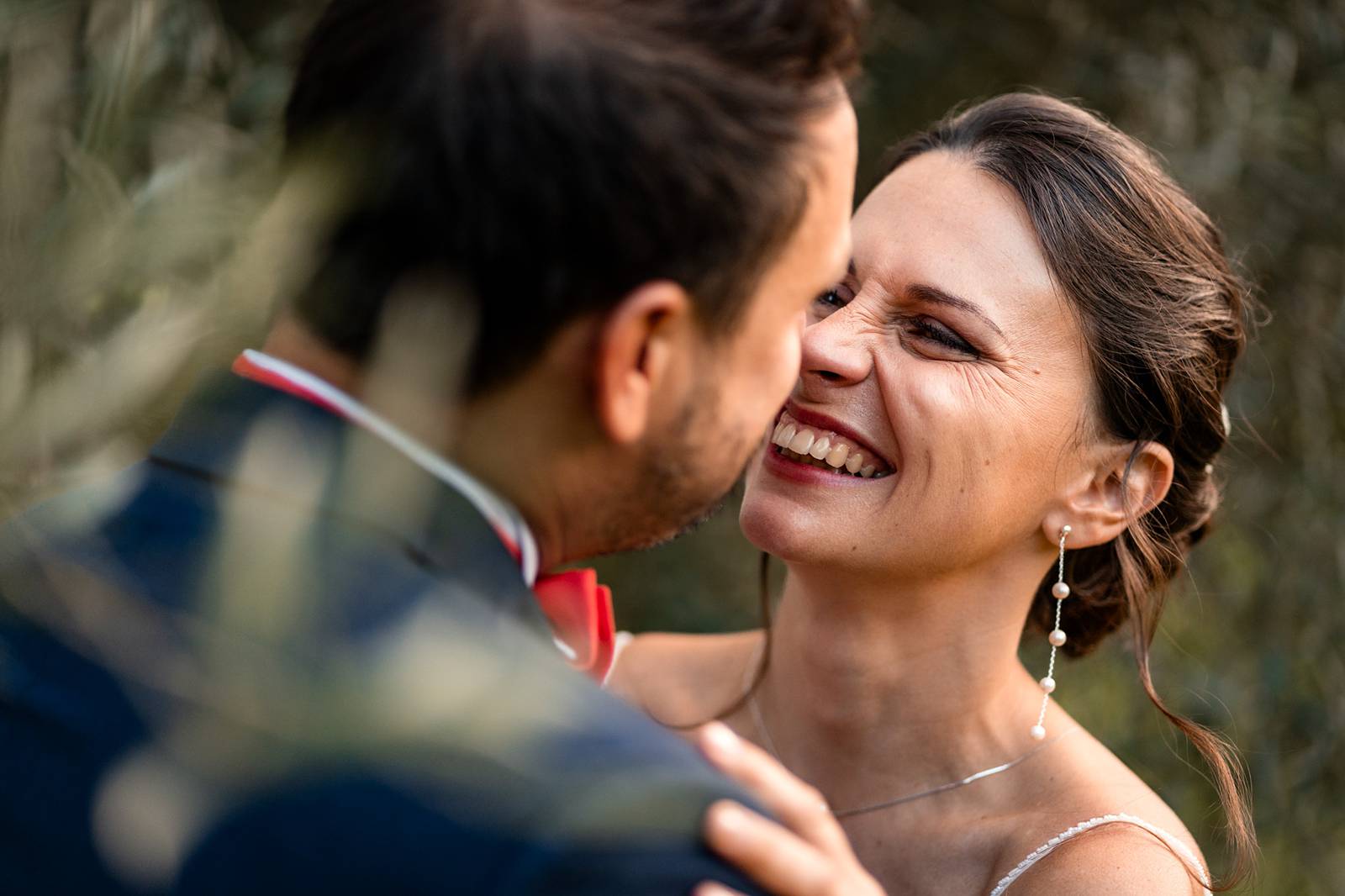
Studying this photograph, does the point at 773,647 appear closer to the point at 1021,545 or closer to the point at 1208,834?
the point at 1021,545

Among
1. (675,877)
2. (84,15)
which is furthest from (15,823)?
(84,15)

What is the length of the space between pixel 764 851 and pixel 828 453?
4.33 feet

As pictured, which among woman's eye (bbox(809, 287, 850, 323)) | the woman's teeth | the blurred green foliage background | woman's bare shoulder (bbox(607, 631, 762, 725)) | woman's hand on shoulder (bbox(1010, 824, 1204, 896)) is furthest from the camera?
the blurred green foliage background

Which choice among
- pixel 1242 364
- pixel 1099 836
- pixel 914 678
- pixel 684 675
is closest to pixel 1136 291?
pixel 914 678

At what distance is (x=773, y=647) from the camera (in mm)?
2854

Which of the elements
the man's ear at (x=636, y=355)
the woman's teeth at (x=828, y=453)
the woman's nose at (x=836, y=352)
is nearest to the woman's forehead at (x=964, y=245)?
the woman's nose at (x=836, y=352)

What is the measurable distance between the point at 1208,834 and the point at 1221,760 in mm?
2275

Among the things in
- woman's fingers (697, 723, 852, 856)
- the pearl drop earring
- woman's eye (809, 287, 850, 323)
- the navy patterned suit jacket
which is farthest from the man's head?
the pearl drop earring

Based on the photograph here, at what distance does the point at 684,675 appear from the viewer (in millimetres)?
3113

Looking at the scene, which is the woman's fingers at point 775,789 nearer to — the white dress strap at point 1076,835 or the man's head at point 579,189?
the man's head at point 579,189

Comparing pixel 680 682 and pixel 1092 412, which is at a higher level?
pixel 1092 412

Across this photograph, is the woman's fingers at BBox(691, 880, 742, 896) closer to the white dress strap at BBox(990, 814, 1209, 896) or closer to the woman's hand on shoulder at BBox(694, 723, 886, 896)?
the woman's hand on shoulder at BBox(694, 723, 886, 896)

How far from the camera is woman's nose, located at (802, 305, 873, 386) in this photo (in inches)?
91.7

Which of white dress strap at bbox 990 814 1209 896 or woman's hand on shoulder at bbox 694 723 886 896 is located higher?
woman's hand on shoulder at bbox 694 723 886 896
